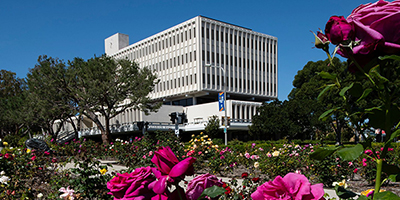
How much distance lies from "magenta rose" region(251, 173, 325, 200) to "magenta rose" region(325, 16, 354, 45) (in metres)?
0.51

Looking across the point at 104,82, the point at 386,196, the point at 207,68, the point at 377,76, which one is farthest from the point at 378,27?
the point at 207,68

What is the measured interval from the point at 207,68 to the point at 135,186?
56049mm

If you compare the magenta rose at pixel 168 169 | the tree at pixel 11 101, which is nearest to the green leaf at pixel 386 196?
the magenta rose at pixel 168 169

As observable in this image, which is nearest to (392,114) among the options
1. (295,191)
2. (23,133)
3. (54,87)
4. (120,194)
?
(295,191)

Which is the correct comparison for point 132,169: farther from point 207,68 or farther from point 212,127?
point 207,68

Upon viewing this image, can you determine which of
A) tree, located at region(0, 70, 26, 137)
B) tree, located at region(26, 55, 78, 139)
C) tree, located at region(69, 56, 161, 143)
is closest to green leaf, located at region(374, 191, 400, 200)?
tree, located at region(69, 56, 161, 143)

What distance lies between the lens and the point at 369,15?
120 centimetres

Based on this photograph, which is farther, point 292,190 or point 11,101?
point 11,101

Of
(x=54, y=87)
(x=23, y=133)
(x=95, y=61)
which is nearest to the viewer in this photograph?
(x=95, y=61)

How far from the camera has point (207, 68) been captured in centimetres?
5694

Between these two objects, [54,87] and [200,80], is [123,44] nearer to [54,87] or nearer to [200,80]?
[200,80]

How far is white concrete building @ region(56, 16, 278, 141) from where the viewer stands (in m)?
55.9

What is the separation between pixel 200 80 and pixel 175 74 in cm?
641

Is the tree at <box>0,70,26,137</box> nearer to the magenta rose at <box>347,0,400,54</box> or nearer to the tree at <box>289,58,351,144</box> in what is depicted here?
the tree at <box>289,58,351,144</box>
